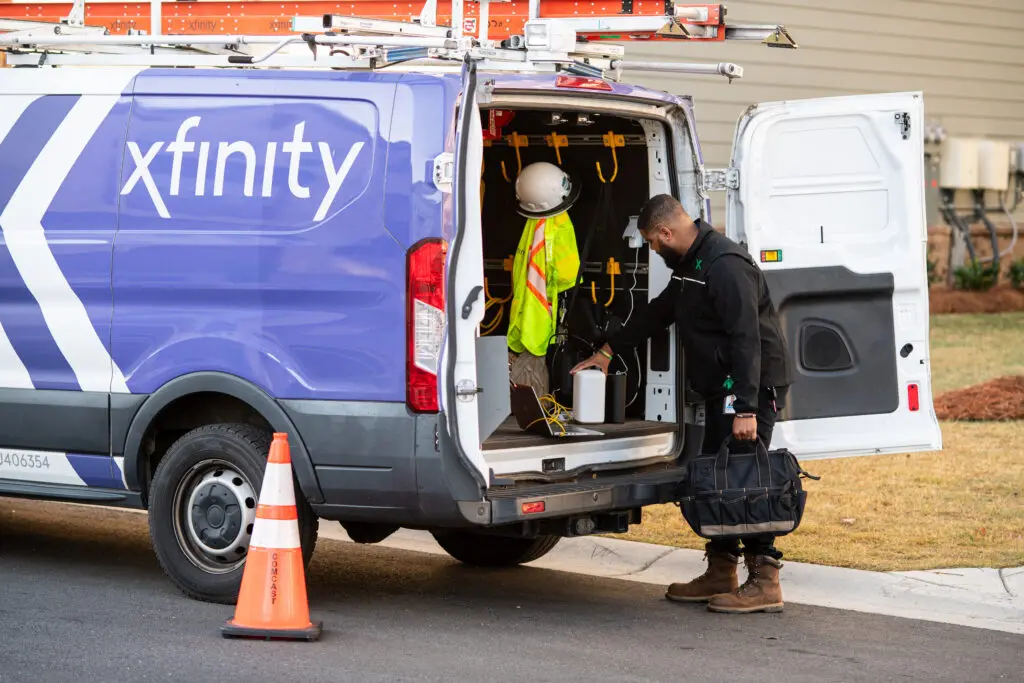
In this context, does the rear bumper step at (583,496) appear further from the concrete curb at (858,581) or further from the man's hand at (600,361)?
the concrete curb at (858,581)

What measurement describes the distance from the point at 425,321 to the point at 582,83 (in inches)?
51.6

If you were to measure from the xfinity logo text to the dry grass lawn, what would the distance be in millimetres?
3015

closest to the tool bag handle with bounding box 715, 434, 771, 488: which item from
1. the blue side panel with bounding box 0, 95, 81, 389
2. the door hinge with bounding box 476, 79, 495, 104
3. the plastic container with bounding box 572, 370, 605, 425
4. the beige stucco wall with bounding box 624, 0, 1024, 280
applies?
the plastic container with bounding box 572, 370, 605, 425

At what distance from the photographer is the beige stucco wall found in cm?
1823

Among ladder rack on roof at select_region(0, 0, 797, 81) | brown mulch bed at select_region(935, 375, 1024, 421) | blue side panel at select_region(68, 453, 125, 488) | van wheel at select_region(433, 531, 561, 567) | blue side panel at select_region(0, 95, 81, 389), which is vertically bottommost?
van wheel at select_region(433, 531, 561, 567)

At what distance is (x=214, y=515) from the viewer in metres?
6.82

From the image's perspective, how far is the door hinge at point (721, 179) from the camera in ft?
25.1

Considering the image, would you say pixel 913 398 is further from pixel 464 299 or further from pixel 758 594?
pixel 464 299

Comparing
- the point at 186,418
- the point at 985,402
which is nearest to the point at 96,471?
the point at 186,418

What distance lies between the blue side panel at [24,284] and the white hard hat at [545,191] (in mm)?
2176

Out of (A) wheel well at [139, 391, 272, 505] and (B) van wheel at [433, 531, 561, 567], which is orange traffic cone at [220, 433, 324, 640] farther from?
(B) van wheel at [433, 531, 561, 567]

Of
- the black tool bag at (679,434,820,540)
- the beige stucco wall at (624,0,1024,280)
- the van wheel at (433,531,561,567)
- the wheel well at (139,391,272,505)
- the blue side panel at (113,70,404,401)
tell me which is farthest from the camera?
the beige stucco wall at (624,0,1024,280)

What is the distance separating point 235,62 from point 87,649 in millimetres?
2513

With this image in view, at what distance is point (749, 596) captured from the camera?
720 cm
